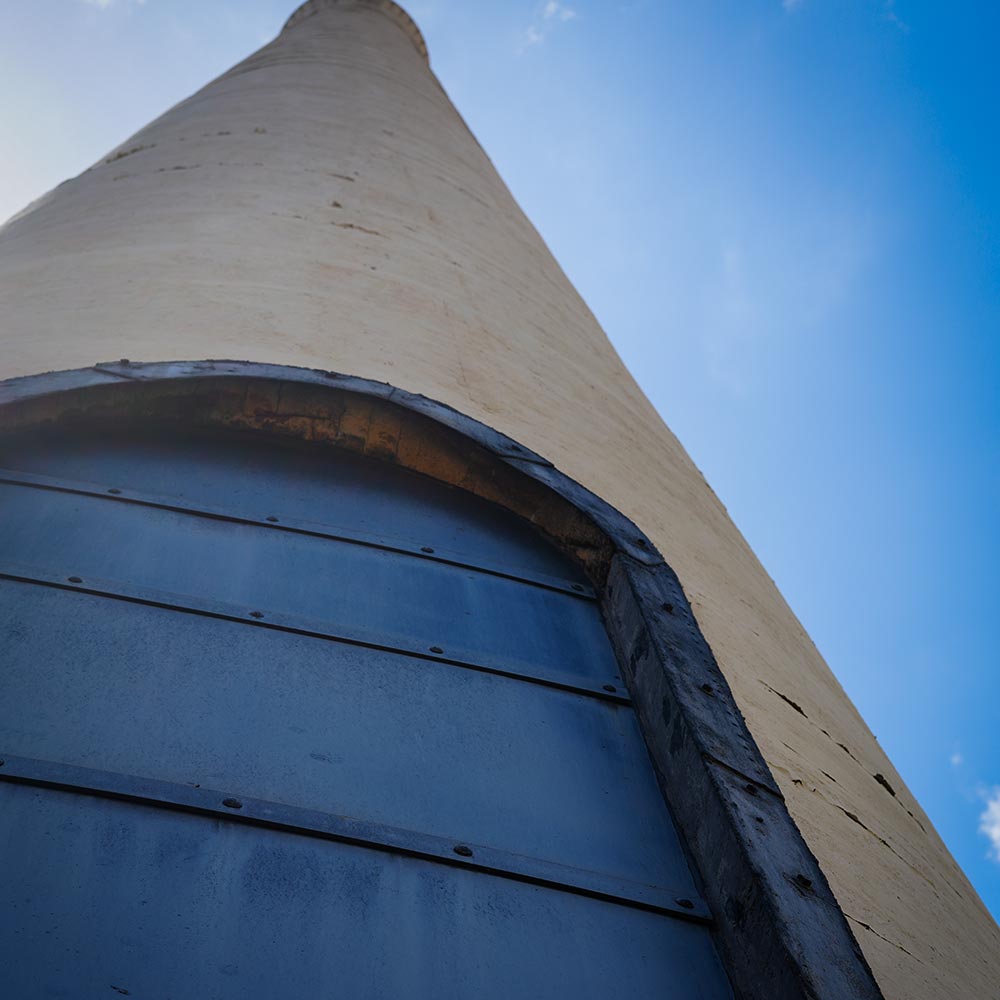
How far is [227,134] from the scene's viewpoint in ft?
10.6

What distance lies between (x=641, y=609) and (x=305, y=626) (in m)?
0.45

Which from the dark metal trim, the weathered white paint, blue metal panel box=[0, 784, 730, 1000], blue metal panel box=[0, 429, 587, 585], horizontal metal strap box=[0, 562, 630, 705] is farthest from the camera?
blue metal panel box=[0, 429, 587, 585]

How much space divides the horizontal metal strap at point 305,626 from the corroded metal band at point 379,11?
732 centimetres

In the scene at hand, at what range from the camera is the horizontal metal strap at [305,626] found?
126cm

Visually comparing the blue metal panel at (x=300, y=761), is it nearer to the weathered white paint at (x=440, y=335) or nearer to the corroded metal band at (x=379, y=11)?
the weathered white paint at (x=440, y=335)

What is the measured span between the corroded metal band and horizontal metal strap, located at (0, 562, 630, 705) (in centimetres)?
732

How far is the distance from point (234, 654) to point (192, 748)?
0.54ft

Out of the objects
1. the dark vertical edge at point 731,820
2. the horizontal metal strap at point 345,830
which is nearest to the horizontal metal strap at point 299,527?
the dark vertical edge at point 731,820

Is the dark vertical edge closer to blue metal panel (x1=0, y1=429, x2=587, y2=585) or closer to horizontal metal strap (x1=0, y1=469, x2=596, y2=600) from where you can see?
horizontal metal strap (x1=0, y1=469, x2=596, y2=600)

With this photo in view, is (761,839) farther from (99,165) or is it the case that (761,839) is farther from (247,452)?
(99,165)

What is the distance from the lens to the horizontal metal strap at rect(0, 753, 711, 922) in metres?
0.99

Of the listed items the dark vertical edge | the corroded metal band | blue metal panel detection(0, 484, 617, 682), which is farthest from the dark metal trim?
the corroded metal band

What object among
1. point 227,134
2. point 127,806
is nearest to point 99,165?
point 227,134

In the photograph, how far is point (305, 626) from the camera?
50.8 inches
